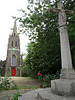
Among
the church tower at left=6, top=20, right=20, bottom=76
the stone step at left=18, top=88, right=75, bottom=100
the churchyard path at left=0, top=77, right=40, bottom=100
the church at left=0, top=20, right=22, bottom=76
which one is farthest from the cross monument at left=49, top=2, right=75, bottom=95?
the church at left=0, top=20, right=22, bottom=76

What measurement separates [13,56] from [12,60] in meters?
1.71

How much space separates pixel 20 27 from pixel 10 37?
29.2 meters

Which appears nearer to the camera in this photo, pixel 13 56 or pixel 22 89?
pixel 22 89

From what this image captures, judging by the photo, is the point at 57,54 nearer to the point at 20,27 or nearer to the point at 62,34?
the point at 20,27

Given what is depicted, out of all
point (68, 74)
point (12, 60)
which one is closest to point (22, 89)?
point (68, 74)

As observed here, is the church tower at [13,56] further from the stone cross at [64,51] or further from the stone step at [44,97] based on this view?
the stone cross at [64,51]

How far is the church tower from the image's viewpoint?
1152 inches

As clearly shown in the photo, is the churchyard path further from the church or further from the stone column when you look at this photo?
the church

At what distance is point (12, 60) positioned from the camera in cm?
3122

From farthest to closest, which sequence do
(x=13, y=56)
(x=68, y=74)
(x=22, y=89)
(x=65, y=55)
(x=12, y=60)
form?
(x=13, y=56) → (x=12, y=60) → (x=22, y=89) → (x=65, y=55) → (x=68, y=74)

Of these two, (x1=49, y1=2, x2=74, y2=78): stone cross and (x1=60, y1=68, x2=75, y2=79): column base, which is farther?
(x1=49, y1=2, x2=74, y2=78): stone cross

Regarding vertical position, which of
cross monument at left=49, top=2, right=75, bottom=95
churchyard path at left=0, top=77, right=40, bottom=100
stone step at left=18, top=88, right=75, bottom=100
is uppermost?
cross monument at left=49, top=2, right=75, bottom=95

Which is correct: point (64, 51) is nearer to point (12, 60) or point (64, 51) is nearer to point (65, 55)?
point (65, 55)

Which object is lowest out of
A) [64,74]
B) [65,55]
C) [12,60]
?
[64,74]
